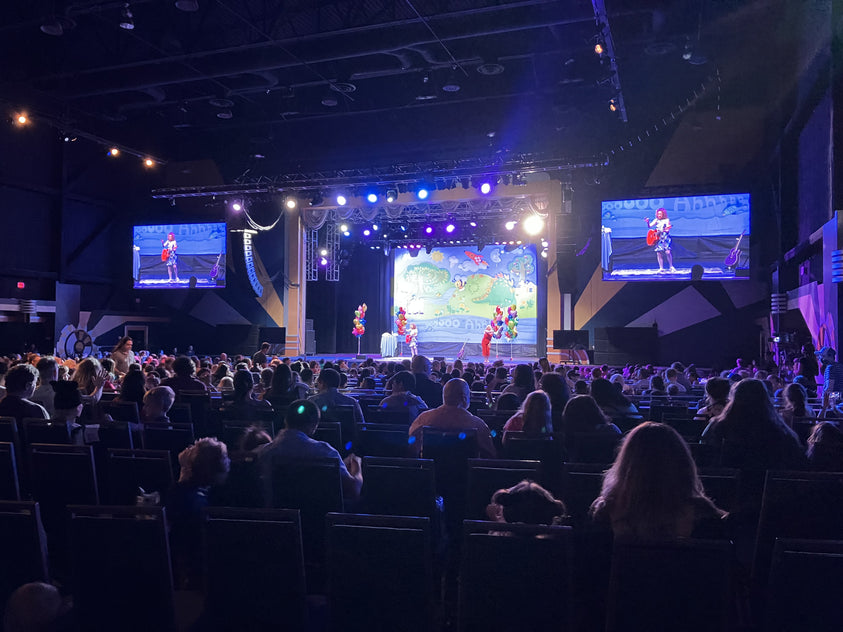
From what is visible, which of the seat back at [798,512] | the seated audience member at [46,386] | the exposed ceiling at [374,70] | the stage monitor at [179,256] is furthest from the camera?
the stage monitor at [179,256]

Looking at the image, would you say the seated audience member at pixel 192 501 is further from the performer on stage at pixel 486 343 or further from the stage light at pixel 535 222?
the performer on stage at pixel 486 343

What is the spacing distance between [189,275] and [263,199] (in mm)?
3422

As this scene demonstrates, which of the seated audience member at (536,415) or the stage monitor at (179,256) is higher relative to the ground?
the stage monitor at (179,256)

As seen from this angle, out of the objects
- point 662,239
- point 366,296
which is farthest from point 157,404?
point 366,296

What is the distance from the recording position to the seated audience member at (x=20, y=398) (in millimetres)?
5102

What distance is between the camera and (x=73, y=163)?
18.3 metres

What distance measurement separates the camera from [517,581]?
206 centimetres

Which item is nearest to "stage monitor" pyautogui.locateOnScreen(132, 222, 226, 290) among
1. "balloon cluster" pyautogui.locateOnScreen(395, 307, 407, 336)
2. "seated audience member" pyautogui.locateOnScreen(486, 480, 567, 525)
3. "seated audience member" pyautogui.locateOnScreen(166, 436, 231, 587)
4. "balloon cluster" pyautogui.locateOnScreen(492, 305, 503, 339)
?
"balloon cluster" pyautogui.locateOnScreen(395, 307, 407, 336)

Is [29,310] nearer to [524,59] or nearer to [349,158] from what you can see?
[349,158]

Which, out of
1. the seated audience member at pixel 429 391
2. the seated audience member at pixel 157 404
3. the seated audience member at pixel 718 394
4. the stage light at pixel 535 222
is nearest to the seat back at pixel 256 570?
the seated audience member at pixel 157 404

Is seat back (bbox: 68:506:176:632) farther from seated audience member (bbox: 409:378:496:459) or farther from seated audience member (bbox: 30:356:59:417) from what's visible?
seated audience member (bbox: 30:356:59:417)

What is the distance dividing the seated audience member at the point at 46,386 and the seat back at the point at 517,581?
18.0 ft

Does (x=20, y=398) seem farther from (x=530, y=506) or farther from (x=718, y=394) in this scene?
(x=718, y=394)

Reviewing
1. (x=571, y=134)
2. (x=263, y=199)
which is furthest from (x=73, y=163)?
(x=571, y=134)
